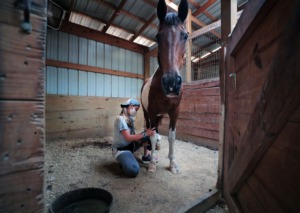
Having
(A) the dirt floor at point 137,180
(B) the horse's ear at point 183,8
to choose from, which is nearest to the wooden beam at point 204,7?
(B) the horse's ear at point 183,8

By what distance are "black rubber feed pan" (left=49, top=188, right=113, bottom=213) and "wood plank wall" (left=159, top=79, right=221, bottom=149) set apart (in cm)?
234

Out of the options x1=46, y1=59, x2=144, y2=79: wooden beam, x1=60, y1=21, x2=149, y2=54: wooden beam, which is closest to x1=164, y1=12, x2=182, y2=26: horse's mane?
x1=46, y1=59, x2=144, y2=79: wooden beam

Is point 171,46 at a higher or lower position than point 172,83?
higher

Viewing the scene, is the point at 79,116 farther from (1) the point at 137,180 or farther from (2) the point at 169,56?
(2) the point at 169,56

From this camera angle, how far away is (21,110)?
1.42 feet

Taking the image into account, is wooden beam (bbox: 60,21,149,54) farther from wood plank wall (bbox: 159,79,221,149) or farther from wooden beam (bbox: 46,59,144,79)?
wood plank wall (bbox: 159,79,221,149)

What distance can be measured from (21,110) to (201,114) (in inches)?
126

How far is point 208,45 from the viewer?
5035mm

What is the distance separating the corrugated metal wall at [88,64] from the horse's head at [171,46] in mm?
3153

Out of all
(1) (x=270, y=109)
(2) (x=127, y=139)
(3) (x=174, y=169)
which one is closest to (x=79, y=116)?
(2) (x=127, y=139)

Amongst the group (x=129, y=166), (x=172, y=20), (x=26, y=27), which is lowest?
(x=129, y=166)

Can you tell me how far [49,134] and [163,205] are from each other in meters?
3.21

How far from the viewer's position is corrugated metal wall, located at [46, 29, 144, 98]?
12.5ft

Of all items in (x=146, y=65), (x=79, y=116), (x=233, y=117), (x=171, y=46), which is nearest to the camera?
(x=233, y=117)
